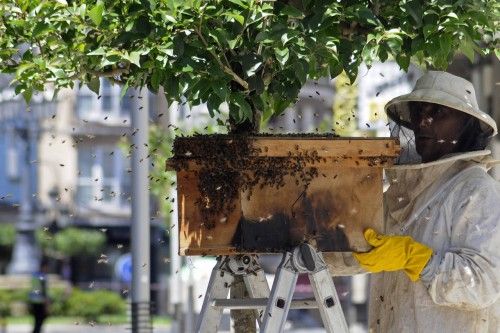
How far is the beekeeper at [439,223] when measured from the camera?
13.5 ft

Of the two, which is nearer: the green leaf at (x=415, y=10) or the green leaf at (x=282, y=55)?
the green leaf at (x=282, y=55)

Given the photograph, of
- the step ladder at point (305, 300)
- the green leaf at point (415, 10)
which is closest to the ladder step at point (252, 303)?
the step ladder at point (305, 300)

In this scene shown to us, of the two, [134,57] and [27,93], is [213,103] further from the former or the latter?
[27,93]

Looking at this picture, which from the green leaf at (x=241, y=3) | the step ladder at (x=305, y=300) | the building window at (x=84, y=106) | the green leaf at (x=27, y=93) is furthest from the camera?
the building window at (x=84, y=106)

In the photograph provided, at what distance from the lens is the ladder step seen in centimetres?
401

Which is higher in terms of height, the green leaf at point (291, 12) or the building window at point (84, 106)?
the building window at point (84, 106)

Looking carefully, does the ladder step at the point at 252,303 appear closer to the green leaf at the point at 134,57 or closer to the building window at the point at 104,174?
the green leaf at the point at 134,57

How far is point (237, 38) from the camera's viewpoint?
352 cm

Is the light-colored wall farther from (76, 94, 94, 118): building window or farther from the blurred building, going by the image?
(76, 94, 94, 118): building window

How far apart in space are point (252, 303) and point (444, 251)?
28.3 inches

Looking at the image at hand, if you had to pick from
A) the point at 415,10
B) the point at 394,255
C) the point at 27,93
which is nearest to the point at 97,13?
the point at 27,93

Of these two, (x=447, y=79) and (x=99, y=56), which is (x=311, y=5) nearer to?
(x=99, y=56)

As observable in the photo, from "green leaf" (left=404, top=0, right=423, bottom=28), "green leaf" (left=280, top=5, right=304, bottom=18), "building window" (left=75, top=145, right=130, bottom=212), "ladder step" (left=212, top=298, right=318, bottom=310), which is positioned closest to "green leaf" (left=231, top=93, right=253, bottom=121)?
"green leaf" (left=280, top=5, right=304, bottom=18)

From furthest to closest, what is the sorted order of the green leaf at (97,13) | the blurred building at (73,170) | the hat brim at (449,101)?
the blurred building at (73,170) < the hat brim at (449,101) < the green leaf at (97,13)
